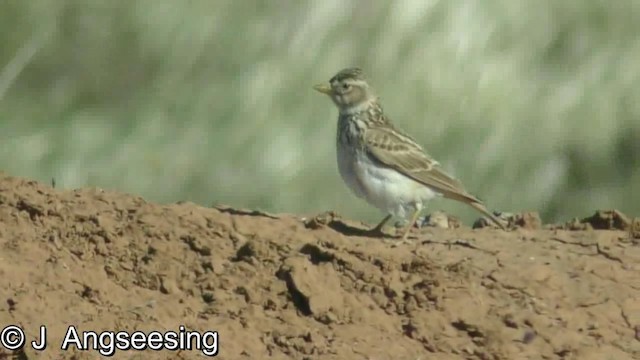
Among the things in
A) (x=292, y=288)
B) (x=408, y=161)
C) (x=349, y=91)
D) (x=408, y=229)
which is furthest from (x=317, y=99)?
(x=292, y=288)

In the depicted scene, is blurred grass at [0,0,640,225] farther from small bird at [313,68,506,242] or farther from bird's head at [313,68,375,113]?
small bird at [313,68,506,242]

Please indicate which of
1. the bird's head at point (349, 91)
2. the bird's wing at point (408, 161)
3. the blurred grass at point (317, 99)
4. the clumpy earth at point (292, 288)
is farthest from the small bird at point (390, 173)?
the blurred grass at point (317, 99)

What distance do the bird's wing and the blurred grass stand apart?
2007 mm

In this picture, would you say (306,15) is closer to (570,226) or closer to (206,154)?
(206,154)

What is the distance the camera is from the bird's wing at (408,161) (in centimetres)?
953

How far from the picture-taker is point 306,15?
39.1 feet

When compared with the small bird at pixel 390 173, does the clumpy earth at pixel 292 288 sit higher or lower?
lower

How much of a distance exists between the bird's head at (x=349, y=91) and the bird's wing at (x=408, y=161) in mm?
372

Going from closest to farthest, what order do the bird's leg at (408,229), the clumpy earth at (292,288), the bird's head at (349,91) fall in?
the clumpy earth at (292,288)
the bird's leg at (408,229)
the bird's head at (349,91)

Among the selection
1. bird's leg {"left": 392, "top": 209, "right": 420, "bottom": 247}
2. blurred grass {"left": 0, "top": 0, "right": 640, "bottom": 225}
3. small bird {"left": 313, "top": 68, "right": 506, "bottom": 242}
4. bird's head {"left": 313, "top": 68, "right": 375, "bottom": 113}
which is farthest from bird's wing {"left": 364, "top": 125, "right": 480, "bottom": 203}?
blurred grass {"left": 0, "top": 0, "right": 640, "bottom": 225}

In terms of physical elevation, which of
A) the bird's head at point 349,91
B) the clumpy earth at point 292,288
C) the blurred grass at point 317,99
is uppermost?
the blurred grass at point 317,99

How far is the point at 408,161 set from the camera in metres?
9.63

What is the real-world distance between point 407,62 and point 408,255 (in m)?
4.01

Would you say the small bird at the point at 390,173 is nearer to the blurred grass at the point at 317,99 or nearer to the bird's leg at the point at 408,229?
the bird's leg at the point at 408,229
